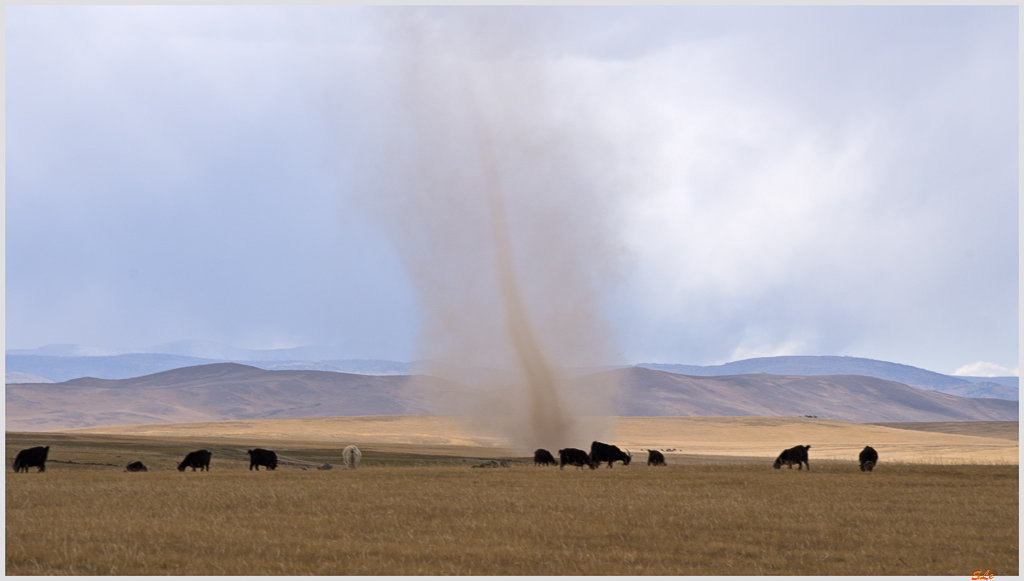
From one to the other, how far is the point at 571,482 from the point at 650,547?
43.7ft

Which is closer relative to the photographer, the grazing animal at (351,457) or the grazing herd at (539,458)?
the grazing herd at (539,458)

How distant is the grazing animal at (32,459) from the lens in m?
31.3

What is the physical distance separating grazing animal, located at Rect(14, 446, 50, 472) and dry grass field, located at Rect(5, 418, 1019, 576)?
276 centimetres

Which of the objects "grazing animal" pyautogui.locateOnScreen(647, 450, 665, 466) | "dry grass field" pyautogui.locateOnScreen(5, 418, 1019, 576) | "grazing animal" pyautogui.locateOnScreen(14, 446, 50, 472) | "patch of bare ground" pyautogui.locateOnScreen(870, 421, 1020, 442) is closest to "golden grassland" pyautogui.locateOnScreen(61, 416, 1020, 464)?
"patch of bare ground" pyautogui.locateOnScreen(870, 421, 1020, 442)

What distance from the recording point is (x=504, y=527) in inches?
667

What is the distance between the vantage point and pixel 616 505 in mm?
20609

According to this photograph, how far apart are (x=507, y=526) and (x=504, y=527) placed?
4.3 inches

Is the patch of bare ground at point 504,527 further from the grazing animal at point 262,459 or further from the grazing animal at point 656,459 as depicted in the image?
the grazing animal at point 656,459

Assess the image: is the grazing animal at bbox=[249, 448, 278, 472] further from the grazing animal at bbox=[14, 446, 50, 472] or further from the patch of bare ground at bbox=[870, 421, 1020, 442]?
the patch of bare ground at bbox=[870, 421, 1020, 442]

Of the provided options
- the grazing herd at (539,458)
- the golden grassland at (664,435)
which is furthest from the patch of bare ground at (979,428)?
the grazing herd at (539,458)

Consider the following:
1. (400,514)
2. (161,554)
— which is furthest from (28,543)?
(400,514)

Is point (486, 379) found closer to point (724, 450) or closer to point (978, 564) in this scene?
point (724, 450)

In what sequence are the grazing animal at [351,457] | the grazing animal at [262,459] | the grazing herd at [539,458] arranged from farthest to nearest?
the grazing animal at [351,457]
the grazing animal at [262,459]
the grazing herd at [539,458]

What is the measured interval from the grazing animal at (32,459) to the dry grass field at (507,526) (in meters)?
2.76
